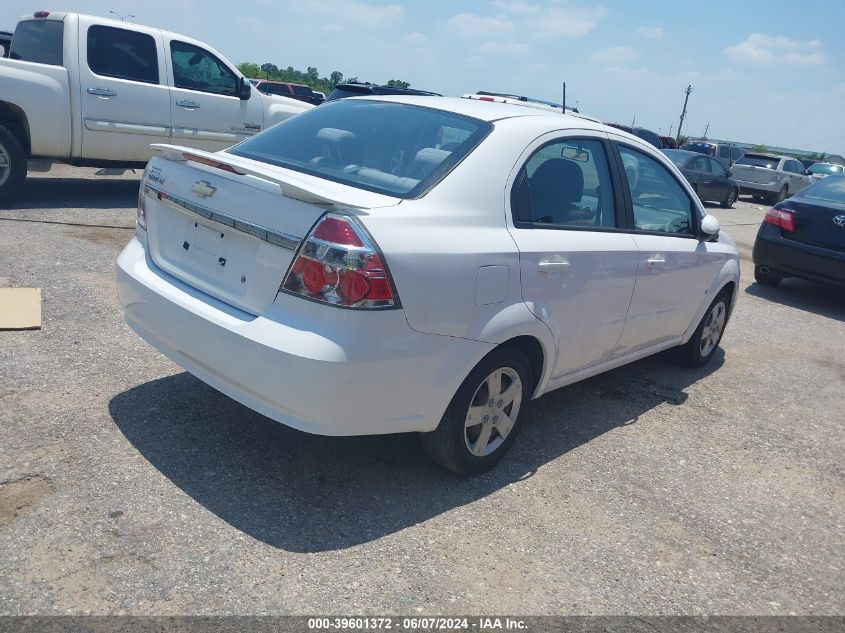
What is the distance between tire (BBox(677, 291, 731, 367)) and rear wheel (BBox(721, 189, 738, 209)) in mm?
15605

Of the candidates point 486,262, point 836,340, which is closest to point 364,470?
point 486,262

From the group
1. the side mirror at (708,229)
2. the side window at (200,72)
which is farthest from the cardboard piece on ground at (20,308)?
the side window at (200,72)

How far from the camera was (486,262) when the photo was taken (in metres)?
3.41

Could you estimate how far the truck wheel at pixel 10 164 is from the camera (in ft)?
26.8

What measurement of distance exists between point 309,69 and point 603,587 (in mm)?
82725

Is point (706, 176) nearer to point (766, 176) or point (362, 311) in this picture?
point (766, 176)

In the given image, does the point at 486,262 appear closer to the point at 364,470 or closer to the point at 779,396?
the point at 364,470

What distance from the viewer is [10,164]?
27.1ft

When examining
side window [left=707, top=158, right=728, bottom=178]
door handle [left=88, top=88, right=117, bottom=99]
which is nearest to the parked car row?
side window [left=707, top=158, right=728, bottom=178]

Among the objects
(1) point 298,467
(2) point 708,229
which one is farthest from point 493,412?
(2) point 708,229

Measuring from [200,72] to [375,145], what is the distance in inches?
270

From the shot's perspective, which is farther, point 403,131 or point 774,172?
point 774,172

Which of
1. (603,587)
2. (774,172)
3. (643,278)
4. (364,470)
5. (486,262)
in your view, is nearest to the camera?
(603,587)

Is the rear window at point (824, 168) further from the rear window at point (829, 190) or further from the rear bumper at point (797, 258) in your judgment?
the rear bumper at point (797, 258)
